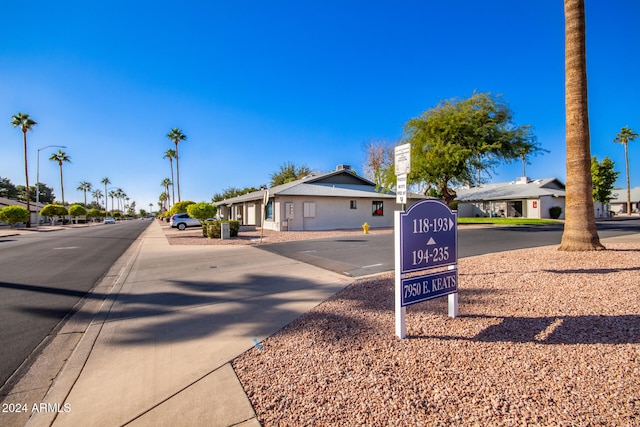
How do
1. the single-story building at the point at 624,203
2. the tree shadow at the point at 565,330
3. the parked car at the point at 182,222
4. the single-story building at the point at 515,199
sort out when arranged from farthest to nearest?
the single-story building at the point at 624,203, the single-story building at the point at 515,199, the parked car at the point at 182,222, the tree shadow at the point at 565,330

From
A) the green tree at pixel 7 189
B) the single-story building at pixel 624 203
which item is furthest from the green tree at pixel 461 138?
the green tree at pixel 7 189

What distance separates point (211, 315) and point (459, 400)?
377 centimetres

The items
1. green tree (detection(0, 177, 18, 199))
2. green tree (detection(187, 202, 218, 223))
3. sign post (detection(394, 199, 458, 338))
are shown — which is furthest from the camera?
green tree (detection(0, 177, 18, 199))

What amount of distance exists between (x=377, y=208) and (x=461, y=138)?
28.8 ft

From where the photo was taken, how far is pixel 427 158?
22344 mm

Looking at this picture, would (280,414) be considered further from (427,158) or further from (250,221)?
(250,221)

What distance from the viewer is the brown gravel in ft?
7.74

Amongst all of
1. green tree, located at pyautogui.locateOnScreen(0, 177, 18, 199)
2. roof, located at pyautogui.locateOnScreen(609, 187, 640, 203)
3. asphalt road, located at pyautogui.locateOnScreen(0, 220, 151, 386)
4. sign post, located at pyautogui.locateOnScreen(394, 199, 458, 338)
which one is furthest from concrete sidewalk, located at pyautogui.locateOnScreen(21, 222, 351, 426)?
green tree, located at pyautogui.locateOnScreen(0, 177, 18, 199)

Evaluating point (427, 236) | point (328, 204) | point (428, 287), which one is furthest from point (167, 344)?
point (328, 204)

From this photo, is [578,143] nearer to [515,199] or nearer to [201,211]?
[201,211]

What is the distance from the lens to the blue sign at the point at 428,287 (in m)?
3.84

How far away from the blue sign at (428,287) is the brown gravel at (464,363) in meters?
0.43

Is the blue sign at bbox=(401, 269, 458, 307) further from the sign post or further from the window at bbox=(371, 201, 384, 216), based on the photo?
the window at bbox=(371, 201, 384, 216)

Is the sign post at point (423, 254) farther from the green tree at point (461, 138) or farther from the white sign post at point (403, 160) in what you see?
the green tree at point (461, 138)
